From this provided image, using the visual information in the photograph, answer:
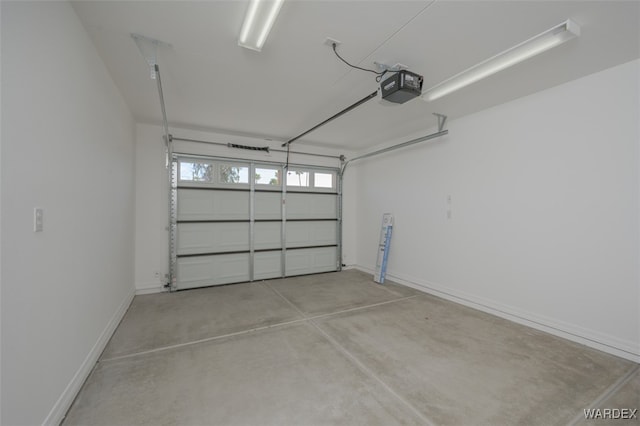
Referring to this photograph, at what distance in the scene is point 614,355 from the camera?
7.86ft

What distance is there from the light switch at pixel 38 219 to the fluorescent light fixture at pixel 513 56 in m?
3.43

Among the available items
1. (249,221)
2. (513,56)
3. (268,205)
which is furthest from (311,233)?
(513,56)

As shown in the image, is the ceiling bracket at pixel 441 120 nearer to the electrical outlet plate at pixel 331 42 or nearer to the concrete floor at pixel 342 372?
the electrical outlet plate at pixel 331 42

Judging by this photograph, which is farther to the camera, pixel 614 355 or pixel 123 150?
pixel 123 150

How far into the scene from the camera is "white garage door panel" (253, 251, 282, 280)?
4957mm

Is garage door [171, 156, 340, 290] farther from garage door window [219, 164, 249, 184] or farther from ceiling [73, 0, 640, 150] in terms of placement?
ceiling [73, 0, 640, 150]

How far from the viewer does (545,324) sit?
9.41ft

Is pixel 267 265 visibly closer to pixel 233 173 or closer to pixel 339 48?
pixel 233 173

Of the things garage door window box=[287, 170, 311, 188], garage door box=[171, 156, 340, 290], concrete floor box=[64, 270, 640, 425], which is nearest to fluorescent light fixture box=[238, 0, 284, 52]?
concrete floor box=[64, 270, 640, 425]

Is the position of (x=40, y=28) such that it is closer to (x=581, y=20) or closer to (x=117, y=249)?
(x=117, y=249)

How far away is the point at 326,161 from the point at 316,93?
8.93 ft

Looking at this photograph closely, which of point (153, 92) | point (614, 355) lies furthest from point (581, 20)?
point (153, 92)

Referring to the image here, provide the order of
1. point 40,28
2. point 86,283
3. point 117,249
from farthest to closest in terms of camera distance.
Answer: point 117,249, point 86,283, point 40,28

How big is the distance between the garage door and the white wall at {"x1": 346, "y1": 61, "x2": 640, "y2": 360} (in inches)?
86.2
